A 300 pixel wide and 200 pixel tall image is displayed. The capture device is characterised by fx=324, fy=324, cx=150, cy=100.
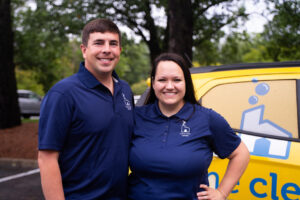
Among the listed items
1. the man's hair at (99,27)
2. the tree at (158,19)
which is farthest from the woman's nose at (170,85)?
the tree at (158,19)

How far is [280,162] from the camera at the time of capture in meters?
2.28

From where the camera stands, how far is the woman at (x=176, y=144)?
1.75 meters

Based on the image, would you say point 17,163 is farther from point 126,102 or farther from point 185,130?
point 185,130

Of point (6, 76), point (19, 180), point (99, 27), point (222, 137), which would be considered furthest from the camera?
point (6, 76)

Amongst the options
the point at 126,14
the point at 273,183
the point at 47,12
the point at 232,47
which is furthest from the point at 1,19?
the point at 273,183

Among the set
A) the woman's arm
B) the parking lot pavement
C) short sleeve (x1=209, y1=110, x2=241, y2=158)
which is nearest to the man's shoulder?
short sleeve (x1=209, y1=110, x2=241, y2=158)

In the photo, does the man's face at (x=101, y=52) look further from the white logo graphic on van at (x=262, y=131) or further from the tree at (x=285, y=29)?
the tree at (x=285, y=29)

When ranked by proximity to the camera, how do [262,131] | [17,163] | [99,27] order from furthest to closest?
[17,163]
[262,131]
[99,27]

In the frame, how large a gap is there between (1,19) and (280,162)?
36.2 feet

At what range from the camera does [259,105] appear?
2475mm

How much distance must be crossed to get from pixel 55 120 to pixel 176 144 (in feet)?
2.17

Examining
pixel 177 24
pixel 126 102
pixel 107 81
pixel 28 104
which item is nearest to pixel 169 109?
pixel 126 102

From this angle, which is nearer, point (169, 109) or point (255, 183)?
point (169, 109)

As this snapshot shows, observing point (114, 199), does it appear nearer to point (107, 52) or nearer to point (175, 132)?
point (175, 132)
